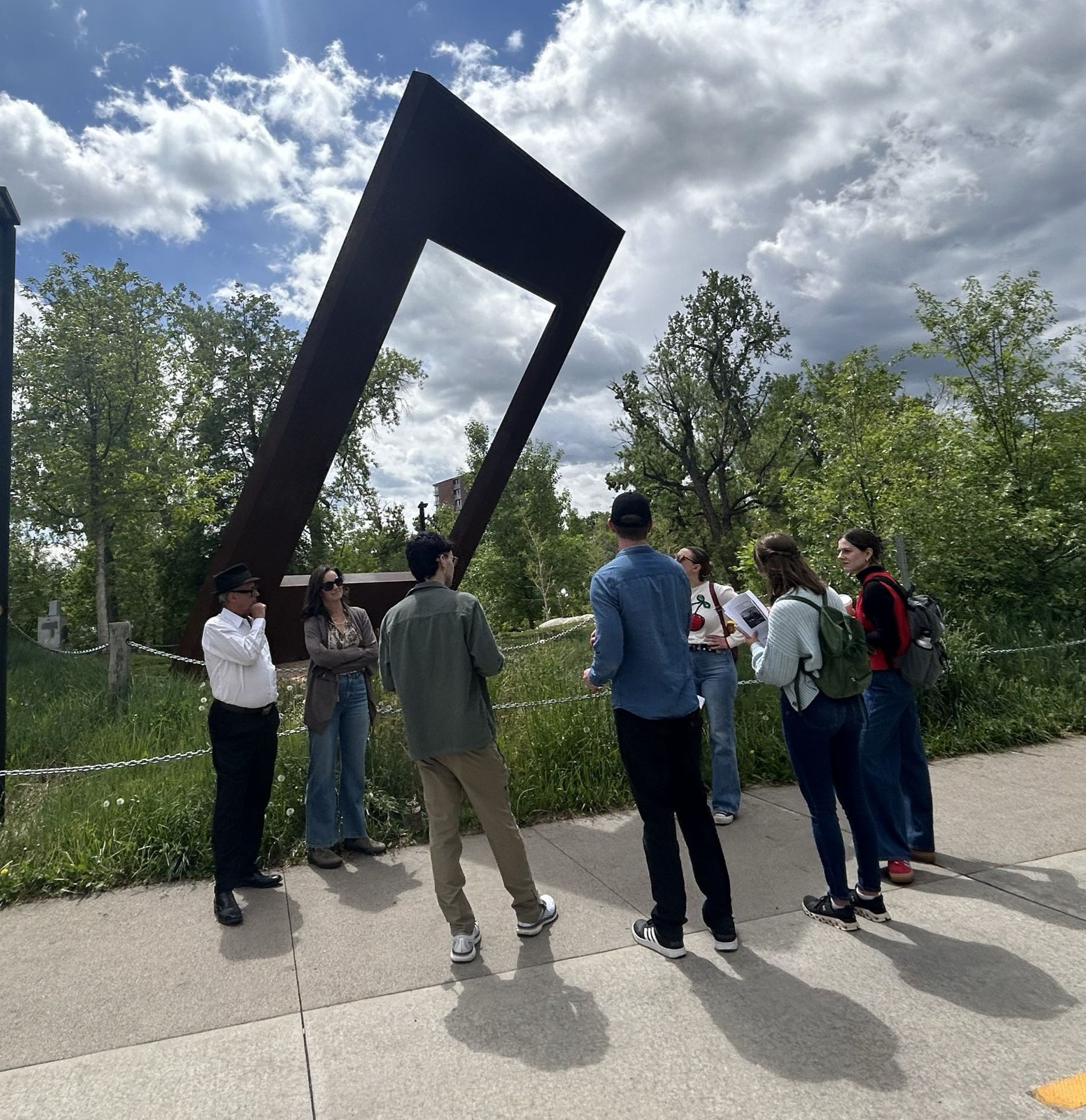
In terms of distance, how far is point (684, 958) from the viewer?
3012mm

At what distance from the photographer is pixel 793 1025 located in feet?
8.24

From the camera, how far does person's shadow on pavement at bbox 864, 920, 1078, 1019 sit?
256cm

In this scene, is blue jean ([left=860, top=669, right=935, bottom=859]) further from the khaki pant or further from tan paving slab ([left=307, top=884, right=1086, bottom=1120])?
the khaki pant

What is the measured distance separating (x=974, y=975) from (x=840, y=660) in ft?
3.92

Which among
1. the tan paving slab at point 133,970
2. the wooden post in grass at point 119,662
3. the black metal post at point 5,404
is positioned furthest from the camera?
the wooden post in grass at point 119,662

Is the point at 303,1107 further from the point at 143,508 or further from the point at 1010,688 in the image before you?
the point at 143,508

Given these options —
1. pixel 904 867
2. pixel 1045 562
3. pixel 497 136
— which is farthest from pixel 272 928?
pixel 1045 562

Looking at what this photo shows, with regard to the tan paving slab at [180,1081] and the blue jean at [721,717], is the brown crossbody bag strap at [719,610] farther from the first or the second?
the tan paving slab at [180,1081]

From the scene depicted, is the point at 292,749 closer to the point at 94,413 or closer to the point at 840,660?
the point at 840,660

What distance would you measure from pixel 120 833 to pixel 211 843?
55 centimetres

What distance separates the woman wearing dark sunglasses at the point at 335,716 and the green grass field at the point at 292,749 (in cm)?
23

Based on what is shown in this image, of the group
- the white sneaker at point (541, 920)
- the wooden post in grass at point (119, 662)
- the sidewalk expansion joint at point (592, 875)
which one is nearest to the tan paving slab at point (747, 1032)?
the white sneaker at point (541, 920)

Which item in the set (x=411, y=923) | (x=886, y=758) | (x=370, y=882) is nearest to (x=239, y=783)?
(x=370, y=882)

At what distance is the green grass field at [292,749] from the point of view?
4.14 metres
